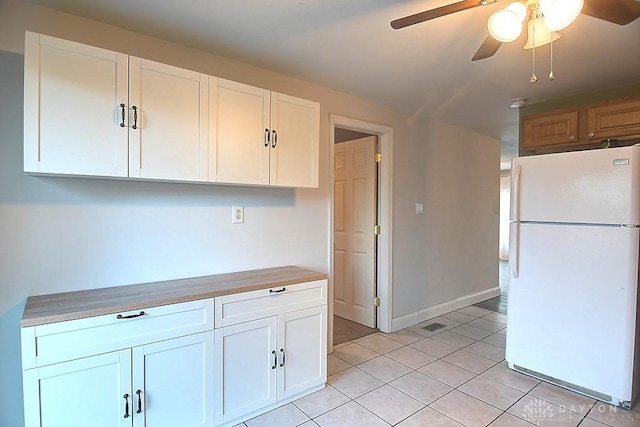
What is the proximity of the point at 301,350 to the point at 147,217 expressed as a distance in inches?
51.8

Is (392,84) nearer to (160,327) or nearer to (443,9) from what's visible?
(443,9)

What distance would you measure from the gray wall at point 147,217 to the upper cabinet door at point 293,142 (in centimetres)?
30

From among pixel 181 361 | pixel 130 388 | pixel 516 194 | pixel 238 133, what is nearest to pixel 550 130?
pixel 516 194

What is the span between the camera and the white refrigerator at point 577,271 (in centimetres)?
212

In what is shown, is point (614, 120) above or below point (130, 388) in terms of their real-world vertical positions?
above

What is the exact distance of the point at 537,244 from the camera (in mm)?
2494

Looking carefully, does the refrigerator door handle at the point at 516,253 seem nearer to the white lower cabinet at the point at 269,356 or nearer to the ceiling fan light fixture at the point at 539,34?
the ceiling fan light fixture at the point at 539,34

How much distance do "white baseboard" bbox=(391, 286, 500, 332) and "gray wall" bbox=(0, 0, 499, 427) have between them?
3.8 inches

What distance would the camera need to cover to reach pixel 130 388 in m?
1.62

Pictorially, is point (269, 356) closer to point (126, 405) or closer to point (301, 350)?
point (301, 350)

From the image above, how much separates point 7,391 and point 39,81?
1524 millimetres

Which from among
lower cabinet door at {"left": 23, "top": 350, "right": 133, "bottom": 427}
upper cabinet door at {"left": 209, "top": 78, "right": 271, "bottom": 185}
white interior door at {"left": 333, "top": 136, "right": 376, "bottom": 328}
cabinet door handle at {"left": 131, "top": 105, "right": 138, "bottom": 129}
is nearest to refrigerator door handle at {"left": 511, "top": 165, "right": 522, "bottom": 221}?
white interior door at {"left": 333, "top": 136, "right": 376, "bottom": 328}

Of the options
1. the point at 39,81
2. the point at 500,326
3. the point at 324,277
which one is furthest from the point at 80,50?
the point at 500,326

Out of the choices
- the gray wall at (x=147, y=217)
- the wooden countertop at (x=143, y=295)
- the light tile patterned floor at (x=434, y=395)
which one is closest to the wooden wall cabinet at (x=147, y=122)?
the gray wall at (x=147, y=217)
